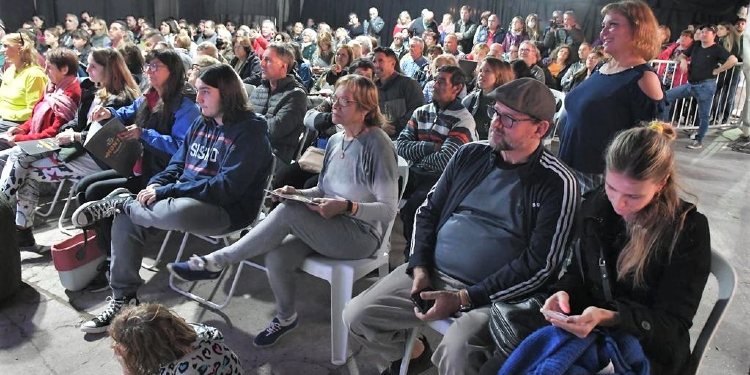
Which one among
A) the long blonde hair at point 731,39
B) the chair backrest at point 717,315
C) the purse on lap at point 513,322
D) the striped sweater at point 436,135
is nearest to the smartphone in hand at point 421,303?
the purse on lap at point 513,322

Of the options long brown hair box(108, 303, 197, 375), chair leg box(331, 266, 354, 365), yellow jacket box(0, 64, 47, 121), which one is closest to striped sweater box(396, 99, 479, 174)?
chair leg box(331, 266, 354, 365)

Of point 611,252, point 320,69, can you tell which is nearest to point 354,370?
point 611,252

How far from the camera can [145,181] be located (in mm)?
3232

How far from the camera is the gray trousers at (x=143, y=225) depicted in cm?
251

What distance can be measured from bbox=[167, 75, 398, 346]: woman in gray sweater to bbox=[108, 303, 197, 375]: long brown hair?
0.68 m

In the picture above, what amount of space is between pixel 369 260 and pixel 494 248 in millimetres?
636

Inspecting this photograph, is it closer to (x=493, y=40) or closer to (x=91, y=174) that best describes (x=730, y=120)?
(x=493, y=40)

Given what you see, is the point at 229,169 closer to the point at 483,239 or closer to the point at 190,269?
the point at 190,269

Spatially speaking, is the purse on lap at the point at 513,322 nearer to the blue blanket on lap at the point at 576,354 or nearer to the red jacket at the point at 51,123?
the blue blanket on lap at the point at 576,354

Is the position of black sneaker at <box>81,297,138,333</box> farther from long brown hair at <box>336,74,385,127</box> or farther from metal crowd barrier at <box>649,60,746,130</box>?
metal crowd barrier at <box>649,60,746,130</box>

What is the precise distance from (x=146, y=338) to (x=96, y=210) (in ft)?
4.15

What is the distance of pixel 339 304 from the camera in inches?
89.4

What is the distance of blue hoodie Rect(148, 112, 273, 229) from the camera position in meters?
2.57

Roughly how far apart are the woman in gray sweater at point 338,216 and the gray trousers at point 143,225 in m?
0.28
